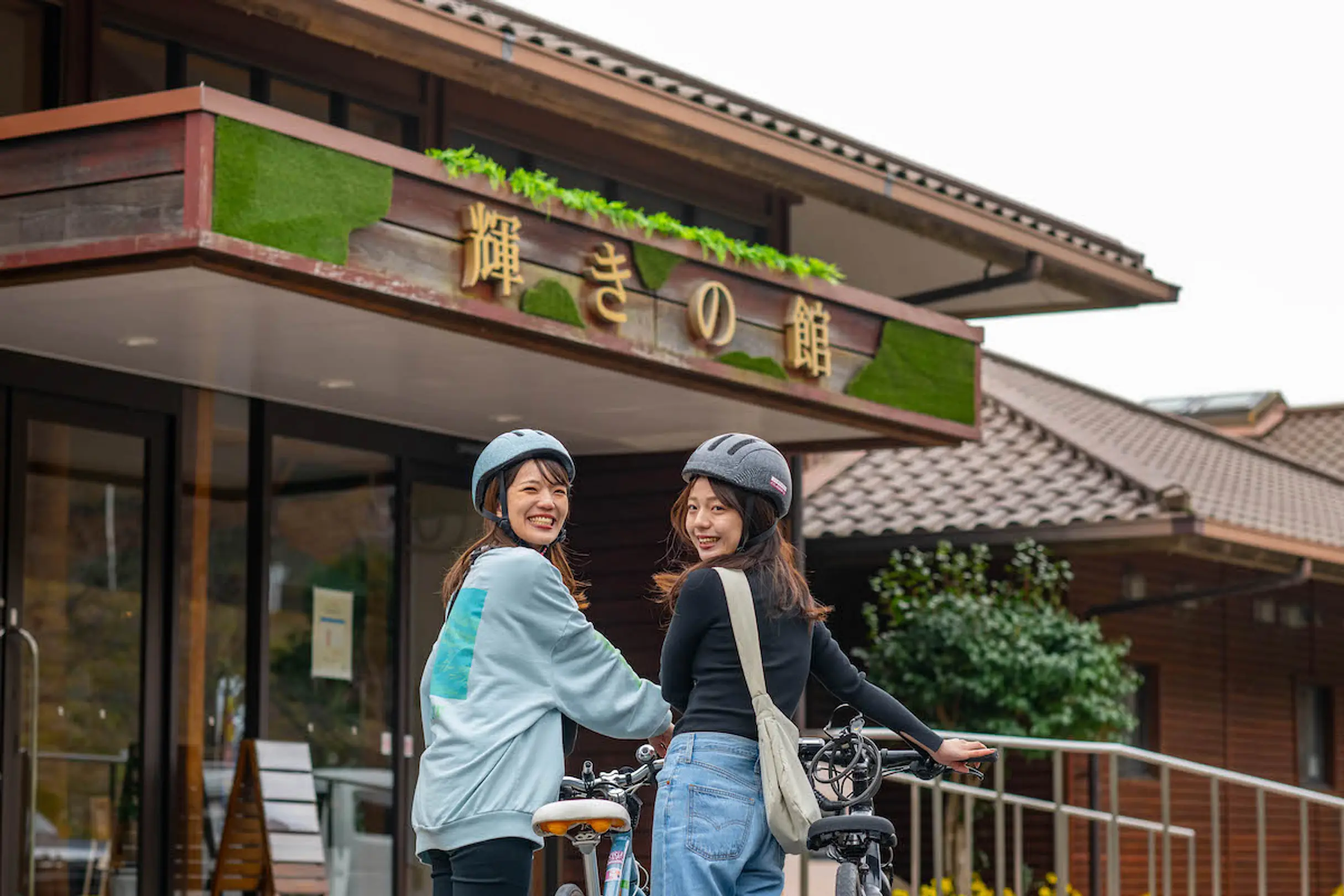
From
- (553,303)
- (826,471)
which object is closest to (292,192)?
(553,303)

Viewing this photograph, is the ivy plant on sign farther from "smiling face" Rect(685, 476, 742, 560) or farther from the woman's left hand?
the woman's left hand

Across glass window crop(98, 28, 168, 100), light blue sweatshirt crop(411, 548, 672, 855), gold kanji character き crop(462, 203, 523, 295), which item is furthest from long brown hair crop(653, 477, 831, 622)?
glass window crop(98, 28, 168, 100)

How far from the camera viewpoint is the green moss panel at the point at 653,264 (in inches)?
407

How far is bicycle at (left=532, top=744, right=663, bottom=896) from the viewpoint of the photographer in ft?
15.7

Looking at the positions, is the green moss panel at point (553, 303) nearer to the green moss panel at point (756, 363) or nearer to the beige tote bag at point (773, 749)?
the green moss panel at point (756, 363)

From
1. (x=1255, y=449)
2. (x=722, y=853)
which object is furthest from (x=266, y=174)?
(x=1255, y=449)

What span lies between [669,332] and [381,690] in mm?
3181

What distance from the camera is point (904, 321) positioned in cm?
1214

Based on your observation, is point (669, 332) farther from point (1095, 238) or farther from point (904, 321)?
point (1095, 238)

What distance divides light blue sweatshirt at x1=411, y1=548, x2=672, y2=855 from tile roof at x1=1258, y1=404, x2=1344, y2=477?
2317 cm

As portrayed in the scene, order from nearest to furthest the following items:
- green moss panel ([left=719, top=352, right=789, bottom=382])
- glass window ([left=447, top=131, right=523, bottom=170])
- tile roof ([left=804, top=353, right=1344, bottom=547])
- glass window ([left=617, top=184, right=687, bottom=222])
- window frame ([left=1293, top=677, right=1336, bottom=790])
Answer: green moss panel ([left=719, top=352, right=789, bottom=382]) → glass window ([left=447, top=131, right=523, bottom=170]) → glass window ([left=617, top=184, right=687, bottom=222]) → tile roof ([left=804, top=353, right=1344, bottom=547]) → window frame ([left=1293, top=677, right=1336, bottom=790])

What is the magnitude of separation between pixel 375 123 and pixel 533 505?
6931 millimetres

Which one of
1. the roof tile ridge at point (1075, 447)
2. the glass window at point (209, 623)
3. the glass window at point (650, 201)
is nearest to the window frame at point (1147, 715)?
the roof tile ridge at point (1075, 447)

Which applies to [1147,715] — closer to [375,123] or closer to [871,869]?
[375,123]
